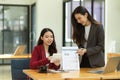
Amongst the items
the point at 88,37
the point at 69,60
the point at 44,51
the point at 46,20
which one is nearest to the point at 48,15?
the point at 46,20

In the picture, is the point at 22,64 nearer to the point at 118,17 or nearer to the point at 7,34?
the point at 118,17

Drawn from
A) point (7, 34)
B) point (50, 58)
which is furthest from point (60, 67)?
point (7, 34)

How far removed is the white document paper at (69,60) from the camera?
3.26m

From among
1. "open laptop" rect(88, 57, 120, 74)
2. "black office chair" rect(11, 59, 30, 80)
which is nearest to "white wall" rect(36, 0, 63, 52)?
"black office chair" rect(11, 59, 30, 80)

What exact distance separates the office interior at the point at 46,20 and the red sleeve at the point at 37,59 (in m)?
3.04

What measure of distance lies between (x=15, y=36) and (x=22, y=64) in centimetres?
833

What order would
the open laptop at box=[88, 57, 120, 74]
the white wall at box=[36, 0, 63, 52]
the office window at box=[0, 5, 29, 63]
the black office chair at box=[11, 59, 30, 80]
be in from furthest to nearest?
the office window at box=[0, 5, 29, 63]
the white wall at box=[36, 0, 63, 52]
the black office chair at box=[11, 59, 30, 80]
the open laptop at box=[88, 57, 120, 74]

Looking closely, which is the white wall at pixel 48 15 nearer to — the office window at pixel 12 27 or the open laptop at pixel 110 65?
the office window at pixel 12 27

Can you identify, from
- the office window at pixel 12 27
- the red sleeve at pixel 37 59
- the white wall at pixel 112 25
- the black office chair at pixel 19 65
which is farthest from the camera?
the office window at pixel 12 27

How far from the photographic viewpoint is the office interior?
735 cm

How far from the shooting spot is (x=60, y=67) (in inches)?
135

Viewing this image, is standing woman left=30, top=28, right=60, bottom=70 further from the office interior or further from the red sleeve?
the office interior

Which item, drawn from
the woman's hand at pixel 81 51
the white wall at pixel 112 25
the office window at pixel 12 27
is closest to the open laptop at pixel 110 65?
the woman's hand at pixel 81 51

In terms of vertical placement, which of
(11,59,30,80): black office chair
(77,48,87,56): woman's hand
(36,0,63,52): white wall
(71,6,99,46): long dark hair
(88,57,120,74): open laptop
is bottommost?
(11,59,30,80): black office chair
